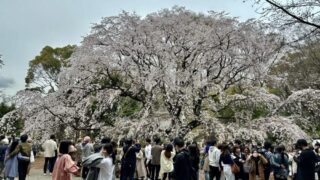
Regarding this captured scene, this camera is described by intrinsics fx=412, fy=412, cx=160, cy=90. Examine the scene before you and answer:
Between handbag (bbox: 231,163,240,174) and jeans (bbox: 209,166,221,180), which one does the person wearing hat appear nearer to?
handbag (bbox: 231,163,240,174)

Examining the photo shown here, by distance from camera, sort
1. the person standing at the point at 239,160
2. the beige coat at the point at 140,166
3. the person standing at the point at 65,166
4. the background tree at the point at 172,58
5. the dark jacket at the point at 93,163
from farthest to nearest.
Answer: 1. the background tree at the point at 172,58
2. the beige coat at the point at 140,166
3. the person standing at the point at 239,160
4. the person standing at the point at 65,166
5. the dark jacket at the point at 93,163

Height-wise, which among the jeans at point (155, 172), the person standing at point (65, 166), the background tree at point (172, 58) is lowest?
the jeans at point (155, 172)

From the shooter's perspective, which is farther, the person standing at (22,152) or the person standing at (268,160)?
the person standing at (268,160)

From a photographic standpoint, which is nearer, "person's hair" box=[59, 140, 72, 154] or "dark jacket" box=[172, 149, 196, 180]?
"person's hair" box=[59, 140, 72, 154]

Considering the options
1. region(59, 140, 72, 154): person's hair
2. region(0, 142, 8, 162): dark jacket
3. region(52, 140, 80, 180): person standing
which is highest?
region(0, 142, 8, 162): dark jacket

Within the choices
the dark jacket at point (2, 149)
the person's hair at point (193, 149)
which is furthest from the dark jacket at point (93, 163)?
the dark jacket at point (2, 149)

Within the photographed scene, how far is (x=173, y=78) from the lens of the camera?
18.7 meters

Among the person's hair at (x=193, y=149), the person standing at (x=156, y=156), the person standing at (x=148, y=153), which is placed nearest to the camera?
the person's hair at (x=193, y=149)

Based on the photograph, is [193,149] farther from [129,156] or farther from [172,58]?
[172,58]

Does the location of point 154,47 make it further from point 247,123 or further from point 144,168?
point 144,168

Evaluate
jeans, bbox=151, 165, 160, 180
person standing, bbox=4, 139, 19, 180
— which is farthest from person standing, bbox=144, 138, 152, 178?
person standing, bbox=4, 139, 19, 180

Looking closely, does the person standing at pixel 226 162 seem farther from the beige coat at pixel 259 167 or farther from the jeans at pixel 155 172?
the jeans at pixel 155 172

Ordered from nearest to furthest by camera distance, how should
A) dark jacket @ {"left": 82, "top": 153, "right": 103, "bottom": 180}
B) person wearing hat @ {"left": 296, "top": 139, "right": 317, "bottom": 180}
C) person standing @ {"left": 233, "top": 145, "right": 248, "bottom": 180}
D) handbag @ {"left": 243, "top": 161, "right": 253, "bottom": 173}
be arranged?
dark jacket @ {"left": 82, "top": 153, "right": 103, "bottom": 180}, person wearing hat @ {"left": 296, "top": 139, "right": 317, "bottom": 180}, handbag @ {"left": 243, "top": 161, "right": 253, "bottom": 173}, person standing @ {"left": 233, "top": 145, "right": 248, "bottom": 180}

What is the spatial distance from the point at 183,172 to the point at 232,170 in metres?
3.41
